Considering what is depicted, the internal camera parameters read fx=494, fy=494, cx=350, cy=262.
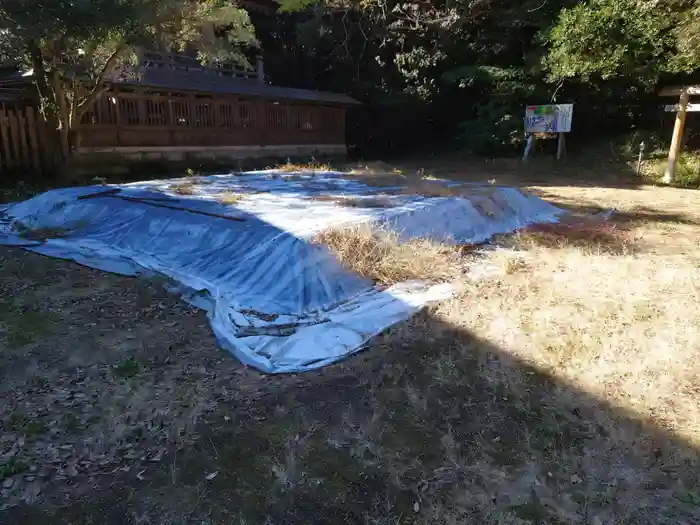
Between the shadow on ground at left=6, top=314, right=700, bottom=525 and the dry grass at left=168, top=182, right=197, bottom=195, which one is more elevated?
the dry grass at left=168, top=182, right=197, bottom=195

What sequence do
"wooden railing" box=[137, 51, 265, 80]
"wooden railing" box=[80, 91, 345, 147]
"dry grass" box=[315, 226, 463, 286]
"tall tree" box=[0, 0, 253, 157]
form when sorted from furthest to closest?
"wooden railing" box=[137, 51, 265, 80] → "wooden railing" box=[80, 91, 345, 147] → "tall tree" box=[0, 0, 253, 157] → "dry grass" box=[315, 226, 463, 286]

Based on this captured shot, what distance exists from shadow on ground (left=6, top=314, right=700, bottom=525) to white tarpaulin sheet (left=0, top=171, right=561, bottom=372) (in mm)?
518

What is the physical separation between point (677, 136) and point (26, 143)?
13752mm

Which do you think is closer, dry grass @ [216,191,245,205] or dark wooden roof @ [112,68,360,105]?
dry grass @ [216,191,245,205]

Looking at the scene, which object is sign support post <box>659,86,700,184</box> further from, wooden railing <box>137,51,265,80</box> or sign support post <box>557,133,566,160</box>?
Answer: wooden railing <box>137,51,265,80</box>

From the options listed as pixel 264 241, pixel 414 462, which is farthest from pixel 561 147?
pixel 414 462

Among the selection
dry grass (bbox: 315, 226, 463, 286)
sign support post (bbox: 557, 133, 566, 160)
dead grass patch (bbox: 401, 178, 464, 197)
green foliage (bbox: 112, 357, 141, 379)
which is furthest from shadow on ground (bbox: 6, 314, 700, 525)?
sign support post (bbox: 557, 133, 566, 160)

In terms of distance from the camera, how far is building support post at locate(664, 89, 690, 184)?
11.4 m

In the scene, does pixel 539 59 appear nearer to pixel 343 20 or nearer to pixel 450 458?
pixel 343 20

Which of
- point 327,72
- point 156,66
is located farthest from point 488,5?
point 156,66

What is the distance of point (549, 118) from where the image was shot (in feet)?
45.6

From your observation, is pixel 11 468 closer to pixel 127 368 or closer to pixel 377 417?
pixel 127 368

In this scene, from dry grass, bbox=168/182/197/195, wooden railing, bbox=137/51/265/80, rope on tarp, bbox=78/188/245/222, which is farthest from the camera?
wooden railing, bbox=137/51/265/80

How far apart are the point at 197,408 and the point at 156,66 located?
1136 cm
